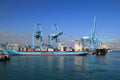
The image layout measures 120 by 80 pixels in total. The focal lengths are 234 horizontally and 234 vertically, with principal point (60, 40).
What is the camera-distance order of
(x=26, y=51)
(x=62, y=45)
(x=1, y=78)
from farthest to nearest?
(x=62, y=45) < (x=26, y=51) < (x=1, y=78)

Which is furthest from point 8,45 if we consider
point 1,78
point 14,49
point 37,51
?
point 1,78

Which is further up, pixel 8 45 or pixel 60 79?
pixel 8 45

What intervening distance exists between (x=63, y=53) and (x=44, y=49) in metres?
15.0

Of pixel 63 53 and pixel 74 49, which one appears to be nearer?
pixel 63 53

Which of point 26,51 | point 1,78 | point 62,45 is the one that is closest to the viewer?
point 1,78

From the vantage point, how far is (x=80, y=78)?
1953 inches

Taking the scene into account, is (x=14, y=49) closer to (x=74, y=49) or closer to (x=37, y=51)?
(x=37, y=51)

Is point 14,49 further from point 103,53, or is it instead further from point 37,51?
point 103,53

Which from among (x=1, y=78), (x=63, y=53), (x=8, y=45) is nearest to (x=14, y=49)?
(x=8, y=45)

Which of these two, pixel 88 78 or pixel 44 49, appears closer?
pixel 88 78

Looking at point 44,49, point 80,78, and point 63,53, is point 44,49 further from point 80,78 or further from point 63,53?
point 80,78

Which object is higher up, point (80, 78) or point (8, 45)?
point (8, 45)

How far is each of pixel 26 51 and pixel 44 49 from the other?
14.1m

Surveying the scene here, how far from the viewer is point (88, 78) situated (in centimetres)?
5003
